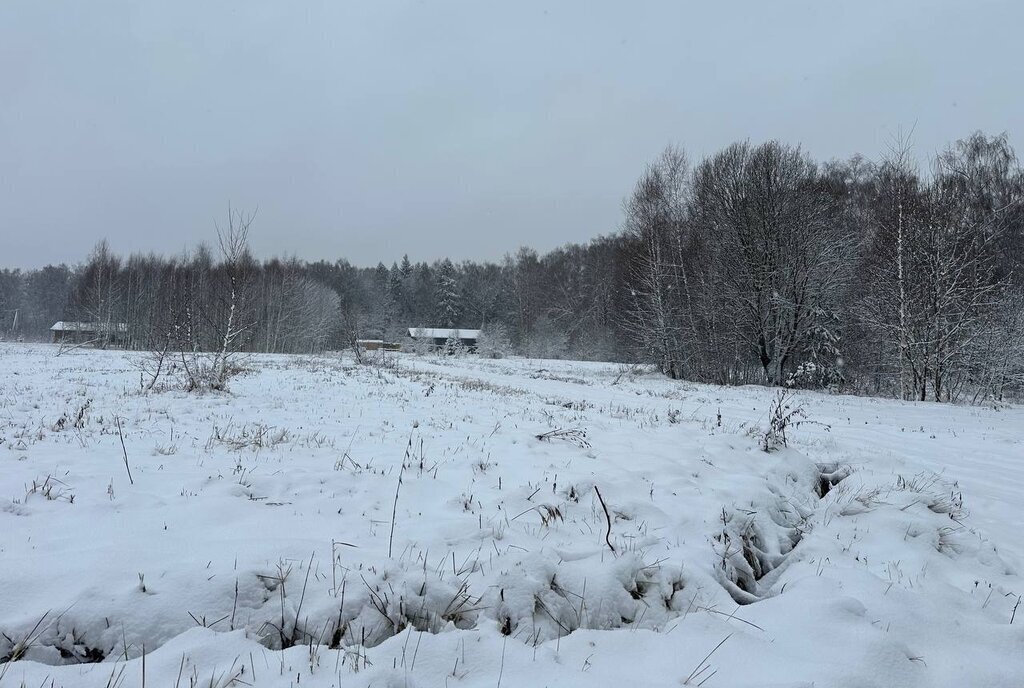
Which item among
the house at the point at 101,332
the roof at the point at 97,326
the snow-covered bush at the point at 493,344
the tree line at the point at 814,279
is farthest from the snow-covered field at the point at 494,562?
the roof at the point at 97,326

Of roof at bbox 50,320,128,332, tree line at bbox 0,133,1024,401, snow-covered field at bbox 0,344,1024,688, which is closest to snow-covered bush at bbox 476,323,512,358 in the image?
tree line at bbox 0,133,1024,401

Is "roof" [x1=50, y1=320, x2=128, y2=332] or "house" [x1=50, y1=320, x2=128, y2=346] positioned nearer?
"house" [x1=50, y1=320, x2=128, y2=346]

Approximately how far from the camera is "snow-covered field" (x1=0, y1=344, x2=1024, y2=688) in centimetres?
220

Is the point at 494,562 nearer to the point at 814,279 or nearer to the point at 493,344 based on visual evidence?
the point at 814,279

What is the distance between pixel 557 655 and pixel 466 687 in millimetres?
492

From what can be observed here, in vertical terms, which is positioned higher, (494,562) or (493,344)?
(493,344)

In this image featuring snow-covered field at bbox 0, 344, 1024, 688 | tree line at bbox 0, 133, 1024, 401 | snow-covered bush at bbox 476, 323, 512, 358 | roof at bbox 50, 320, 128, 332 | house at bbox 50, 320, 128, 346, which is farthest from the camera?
snow-covered bush at bbox 476, 323, 512, 358

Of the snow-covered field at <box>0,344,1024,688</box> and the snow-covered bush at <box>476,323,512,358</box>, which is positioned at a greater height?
the snow-covered bush at <box>476,323,512,358</box>

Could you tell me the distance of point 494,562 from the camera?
3.04 meters

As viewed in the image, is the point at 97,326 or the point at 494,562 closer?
the point at 494,562

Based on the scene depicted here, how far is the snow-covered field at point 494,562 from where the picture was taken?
2.20 metres

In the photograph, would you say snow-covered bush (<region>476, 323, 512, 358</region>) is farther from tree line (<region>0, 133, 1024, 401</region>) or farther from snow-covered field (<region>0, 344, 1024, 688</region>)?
snow-covered field (<region>0, 344, 1024, 688</region>)

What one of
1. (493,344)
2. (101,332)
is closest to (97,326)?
(101,332)

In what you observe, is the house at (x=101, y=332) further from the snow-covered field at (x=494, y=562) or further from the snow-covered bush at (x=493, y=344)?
the snow-covered field at (x=494, y=562)
